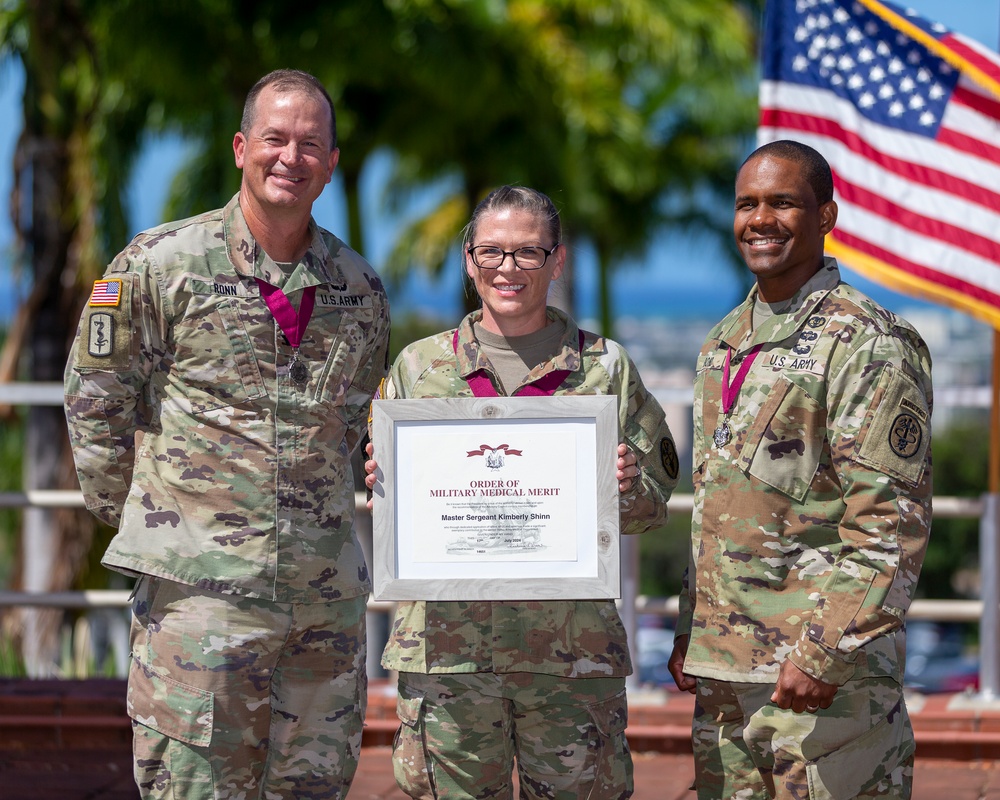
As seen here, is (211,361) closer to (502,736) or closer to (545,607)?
(545,607)

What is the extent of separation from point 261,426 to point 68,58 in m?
12.0

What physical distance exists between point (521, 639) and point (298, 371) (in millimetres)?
900

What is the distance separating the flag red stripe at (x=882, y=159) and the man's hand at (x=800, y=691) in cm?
346

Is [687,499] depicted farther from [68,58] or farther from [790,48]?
[68,58]

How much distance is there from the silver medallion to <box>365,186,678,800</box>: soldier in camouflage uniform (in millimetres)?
282

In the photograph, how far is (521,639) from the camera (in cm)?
334

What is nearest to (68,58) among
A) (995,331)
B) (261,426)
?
(995,331)

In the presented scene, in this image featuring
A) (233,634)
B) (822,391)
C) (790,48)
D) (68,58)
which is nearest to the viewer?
(822,391)

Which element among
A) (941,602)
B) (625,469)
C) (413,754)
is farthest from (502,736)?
(941,602)

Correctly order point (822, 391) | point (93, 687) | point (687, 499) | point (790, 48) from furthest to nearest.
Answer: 1. point (790, 48)
2. point (93, 687)
3. point (687, 499)
4. point (822, 391)

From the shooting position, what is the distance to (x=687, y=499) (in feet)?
16.9

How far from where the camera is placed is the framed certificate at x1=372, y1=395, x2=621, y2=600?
10.6 feet

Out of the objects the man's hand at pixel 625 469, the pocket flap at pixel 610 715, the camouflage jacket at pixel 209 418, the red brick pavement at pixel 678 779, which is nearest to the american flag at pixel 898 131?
the red brick pavement at pixel 678 779

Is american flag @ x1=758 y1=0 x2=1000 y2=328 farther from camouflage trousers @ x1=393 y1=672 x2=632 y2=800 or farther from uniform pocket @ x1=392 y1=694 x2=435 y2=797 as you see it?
uniform pocket @ x1=392 y1=694 x2=435 y2=797
